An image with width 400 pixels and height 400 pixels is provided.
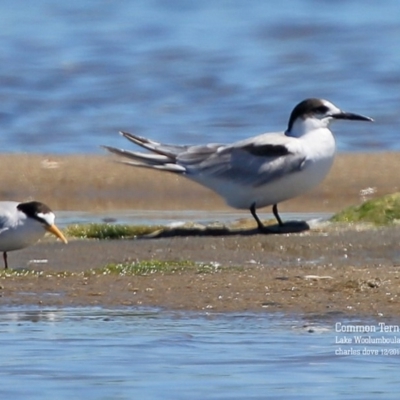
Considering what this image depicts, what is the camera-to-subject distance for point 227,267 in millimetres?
7348

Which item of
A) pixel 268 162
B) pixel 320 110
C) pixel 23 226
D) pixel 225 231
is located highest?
pixel 320 110

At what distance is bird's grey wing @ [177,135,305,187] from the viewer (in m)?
9.26

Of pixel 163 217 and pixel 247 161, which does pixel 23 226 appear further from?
pixel 163 217

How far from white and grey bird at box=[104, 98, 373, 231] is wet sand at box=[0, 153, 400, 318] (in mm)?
630

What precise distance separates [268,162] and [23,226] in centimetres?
198

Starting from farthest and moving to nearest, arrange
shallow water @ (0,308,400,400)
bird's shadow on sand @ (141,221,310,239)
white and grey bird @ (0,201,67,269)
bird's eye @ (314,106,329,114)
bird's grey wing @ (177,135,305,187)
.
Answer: bird's eye @ (314,106,329,114)
bird's grey wing @ (177,135,305,187)
bird's shadow on sand @ (141,221,310,239)
white and grey bird @ (0,201,67,269)
shallow water @ (0,308,400,400)

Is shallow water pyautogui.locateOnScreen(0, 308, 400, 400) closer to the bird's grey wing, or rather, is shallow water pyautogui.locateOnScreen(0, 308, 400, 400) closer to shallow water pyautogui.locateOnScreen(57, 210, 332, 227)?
the bird's grey wing

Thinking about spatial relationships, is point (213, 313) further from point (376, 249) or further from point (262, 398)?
point (376, 249)

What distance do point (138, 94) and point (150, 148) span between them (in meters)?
6.77

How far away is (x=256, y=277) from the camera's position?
22.6 ft

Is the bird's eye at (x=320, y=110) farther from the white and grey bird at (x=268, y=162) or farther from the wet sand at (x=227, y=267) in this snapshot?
the wet sand at (x=227, y=267)

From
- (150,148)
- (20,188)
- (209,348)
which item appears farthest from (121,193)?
(209,348)

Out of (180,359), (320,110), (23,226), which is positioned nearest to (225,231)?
(320,110)

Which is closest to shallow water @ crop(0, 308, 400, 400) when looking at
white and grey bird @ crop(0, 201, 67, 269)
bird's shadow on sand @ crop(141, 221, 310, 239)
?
white and grey bird @ crop(0, 201, 67, 269)
